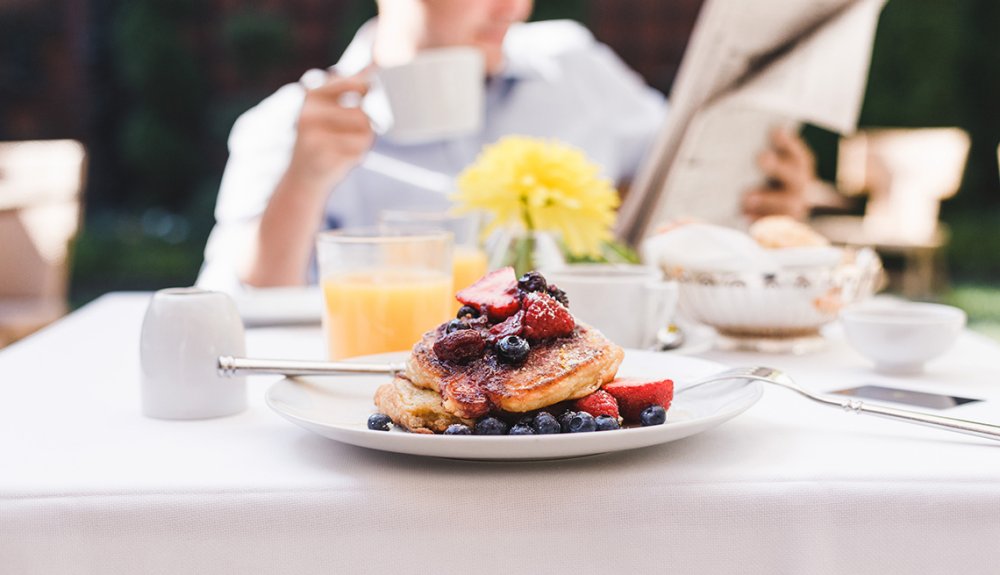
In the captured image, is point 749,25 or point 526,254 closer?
point 526,254

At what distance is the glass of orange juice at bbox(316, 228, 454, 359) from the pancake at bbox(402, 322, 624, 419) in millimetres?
302

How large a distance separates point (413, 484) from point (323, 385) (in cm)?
23

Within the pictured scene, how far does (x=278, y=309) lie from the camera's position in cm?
133

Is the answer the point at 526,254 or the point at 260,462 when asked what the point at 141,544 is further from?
the point at 526,254

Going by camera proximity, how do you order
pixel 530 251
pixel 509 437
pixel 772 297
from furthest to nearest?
pixel 530 251, pixel 772 297, pixel 509 437

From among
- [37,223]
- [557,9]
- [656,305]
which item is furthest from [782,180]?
[557,9]

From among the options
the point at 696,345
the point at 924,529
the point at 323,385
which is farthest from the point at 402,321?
the point at 924,529

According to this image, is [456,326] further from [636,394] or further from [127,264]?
[127,264]

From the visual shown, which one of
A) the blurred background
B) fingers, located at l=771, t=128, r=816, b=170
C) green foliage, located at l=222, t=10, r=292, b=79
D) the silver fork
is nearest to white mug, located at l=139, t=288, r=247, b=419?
the silver fork

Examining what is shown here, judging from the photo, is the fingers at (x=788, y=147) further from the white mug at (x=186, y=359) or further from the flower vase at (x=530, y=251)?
the white mug at (x=186, y=359)

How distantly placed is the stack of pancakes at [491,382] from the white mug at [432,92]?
28.3 inches

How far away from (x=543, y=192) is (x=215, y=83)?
5561mm

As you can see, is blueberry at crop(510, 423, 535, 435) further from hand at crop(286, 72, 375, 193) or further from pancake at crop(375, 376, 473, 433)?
hand at crop(286, 72, 375, 193)

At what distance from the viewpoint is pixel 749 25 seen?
4.26 feet
